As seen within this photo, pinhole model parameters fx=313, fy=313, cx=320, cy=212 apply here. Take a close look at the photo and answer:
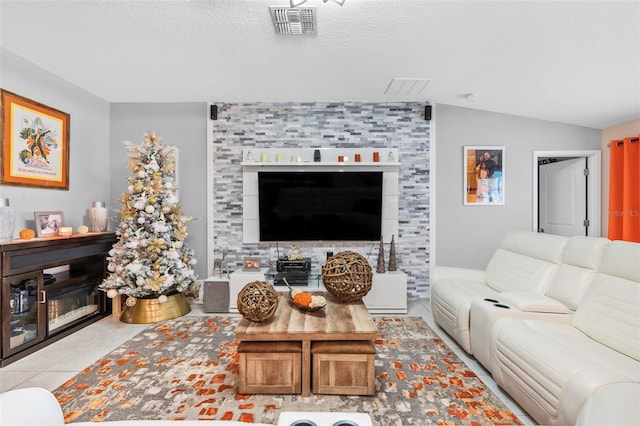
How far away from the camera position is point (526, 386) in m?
1.73

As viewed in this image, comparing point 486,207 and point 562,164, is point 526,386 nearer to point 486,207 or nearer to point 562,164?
point 486,207

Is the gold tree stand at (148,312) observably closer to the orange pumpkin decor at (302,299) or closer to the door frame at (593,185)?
the orange pumpkin decor at (302,299)

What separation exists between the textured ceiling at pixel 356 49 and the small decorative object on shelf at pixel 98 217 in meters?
1.42

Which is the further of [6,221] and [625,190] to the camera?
[625,190]

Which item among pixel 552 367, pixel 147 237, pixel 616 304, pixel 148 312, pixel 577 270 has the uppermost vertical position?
pixel 147 237

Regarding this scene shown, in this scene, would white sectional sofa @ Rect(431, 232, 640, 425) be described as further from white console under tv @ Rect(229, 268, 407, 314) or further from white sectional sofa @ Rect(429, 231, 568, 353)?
white console under tv @ Rect(229, 268, 407, 314)

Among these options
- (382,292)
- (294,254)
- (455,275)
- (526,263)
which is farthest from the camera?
(294,254)

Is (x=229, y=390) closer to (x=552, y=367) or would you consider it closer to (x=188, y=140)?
(x=552, y=367)

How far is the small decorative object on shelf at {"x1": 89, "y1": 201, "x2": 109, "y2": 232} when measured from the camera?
3.55m

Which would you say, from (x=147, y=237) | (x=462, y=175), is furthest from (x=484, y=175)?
(x=147, y=237)

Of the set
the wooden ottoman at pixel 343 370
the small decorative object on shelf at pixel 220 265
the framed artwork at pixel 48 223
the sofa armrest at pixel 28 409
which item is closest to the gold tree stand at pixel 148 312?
the small decorative object on shelf at pixel 220 265

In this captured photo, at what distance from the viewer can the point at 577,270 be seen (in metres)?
2.33

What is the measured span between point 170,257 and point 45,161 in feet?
5.18

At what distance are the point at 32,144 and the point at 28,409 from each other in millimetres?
3148
